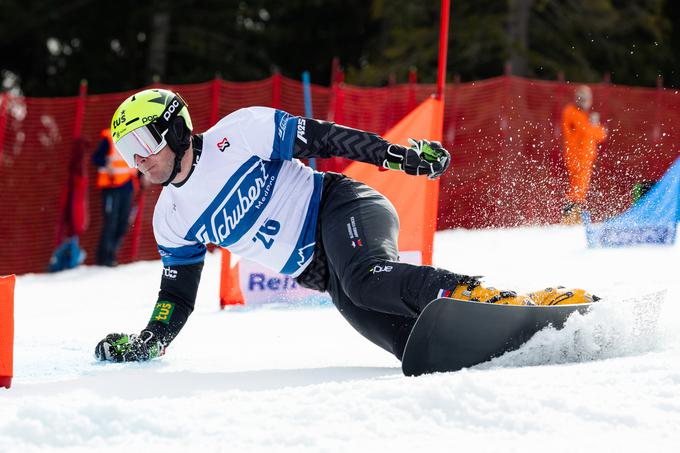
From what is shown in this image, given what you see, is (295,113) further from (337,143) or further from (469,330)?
(469,330)

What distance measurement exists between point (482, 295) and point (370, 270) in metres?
0.45

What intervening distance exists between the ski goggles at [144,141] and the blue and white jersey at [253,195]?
194 mm

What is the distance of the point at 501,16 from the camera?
56.3ft

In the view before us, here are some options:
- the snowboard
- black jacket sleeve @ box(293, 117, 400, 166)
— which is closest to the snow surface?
the snowboard

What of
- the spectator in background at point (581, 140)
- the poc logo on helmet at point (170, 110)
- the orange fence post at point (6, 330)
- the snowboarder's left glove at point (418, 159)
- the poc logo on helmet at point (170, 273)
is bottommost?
the orange fence post at point (6, 330)

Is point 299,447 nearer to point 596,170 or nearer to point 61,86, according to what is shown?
point 596,170

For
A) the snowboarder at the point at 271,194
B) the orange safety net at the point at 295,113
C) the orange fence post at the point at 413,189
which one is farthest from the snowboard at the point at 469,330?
the orange safety net at the point at 295,113

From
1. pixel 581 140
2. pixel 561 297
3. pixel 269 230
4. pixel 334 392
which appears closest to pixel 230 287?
pixel 269 230

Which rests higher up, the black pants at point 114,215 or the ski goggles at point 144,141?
the ski goggles at point 144,141

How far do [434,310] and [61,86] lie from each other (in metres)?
17.4

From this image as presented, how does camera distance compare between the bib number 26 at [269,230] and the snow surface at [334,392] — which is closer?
the snow surface at [334,392]

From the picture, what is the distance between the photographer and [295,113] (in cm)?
1034

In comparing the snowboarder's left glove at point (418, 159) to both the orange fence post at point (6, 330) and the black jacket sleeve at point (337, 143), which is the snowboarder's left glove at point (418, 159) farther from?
the orange fence post at point (6, 330)

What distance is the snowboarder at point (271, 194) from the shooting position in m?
3.96
